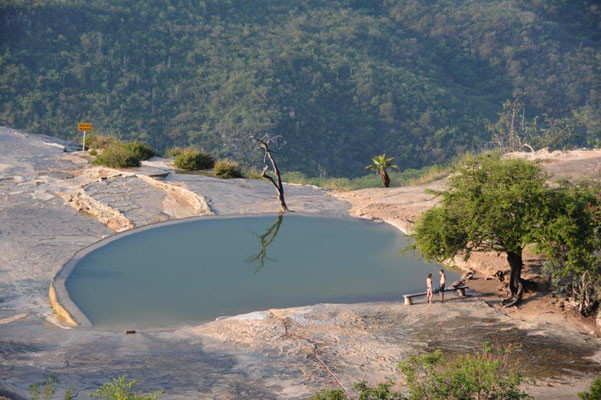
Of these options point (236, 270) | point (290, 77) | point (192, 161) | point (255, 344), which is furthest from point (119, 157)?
point (290, 77)

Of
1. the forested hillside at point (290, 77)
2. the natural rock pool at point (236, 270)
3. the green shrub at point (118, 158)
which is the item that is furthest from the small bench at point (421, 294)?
the forested hillside at point (290, 77)

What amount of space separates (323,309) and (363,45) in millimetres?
58905

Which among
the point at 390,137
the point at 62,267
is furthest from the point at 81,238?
the point at 390,137

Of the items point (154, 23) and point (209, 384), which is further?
point (154, 23)

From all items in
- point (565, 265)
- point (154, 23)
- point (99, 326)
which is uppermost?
point (154, 23)

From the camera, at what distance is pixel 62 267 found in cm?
2044

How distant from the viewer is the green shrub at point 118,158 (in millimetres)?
31953

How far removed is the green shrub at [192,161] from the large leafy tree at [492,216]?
616 inches

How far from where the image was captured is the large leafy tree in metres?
17.9

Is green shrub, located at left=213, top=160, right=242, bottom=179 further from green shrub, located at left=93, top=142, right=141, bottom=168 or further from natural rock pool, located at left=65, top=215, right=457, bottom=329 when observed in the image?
natural rock pool, located at left=65, top=215, right=457, bottom=329

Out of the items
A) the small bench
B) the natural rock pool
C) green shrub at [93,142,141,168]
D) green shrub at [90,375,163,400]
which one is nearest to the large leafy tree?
the small bench

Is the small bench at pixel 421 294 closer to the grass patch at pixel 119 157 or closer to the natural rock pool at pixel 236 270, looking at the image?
the natural rock pool at pixel 236 270

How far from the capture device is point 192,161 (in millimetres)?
32656

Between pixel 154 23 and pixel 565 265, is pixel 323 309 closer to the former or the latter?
pixel 565 265
